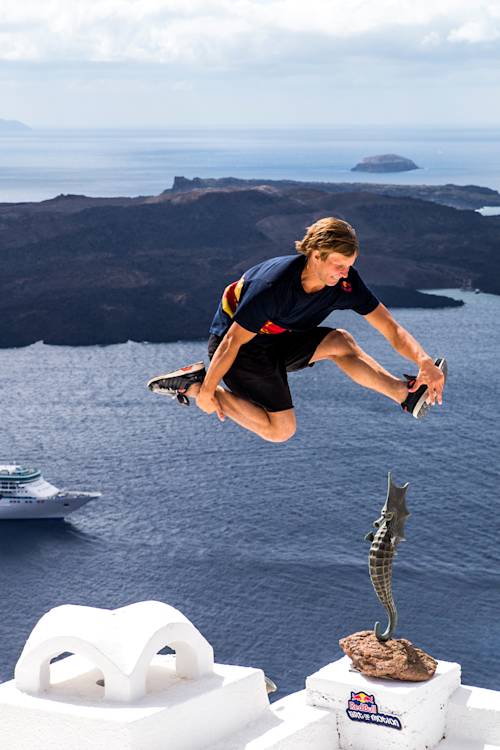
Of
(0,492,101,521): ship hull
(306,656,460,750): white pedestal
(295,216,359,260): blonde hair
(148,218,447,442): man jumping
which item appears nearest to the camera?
(295,216,359,260): blonde hair

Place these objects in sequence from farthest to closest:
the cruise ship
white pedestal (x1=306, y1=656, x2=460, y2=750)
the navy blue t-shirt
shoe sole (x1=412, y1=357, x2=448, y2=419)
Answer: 1. the cruise ship
2. white pedestal (x1=306, y1=656, x2=460, y2=750)
3. shoe sole (x1=412, y1=357, x2=448, y2=419)
4. the navy blue t-shirt

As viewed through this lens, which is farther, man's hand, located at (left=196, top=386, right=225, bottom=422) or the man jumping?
man's hand, located at (left=196, top=386, right=225, bottom=422)

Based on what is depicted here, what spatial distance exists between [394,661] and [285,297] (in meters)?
8.19

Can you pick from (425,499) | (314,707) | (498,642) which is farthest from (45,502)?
(314,707)

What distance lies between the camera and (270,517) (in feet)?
380

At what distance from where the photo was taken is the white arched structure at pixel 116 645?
1641 cm

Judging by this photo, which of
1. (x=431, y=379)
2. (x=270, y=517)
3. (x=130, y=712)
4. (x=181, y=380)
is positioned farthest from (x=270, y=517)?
(x=431, y=379)

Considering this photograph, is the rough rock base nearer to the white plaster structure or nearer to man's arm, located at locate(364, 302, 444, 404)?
the white plaster structure

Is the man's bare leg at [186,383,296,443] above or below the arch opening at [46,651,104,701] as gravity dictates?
above

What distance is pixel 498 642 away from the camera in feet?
295

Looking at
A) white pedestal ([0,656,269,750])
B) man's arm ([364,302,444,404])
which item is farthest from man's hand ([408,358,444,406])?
white pedestal ([0,656,269,750])

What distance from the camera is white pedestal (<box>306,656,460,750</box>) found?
722 inches

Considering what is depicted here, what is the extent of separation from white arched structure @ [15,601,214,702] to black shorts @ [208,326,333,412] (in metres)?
4.58

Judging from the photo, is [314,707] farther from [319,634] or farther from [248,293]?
[319,634]
